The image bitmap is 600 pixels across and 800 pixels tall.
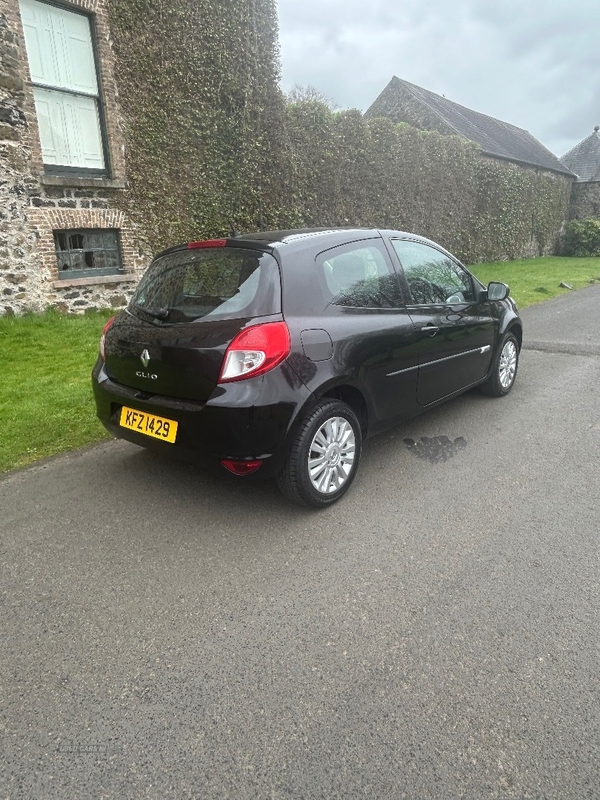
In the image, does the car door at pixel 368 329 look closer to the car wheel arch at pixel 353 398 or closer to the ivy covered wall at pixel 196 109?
the car wheel arch at pixel 353 398

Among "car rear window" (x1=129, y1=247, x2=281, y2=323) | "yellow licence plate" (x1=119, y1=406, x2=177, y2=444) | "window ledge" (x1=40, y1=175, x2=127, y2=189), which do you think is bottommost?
"yellow licence plate" (x1=119, y1=406, x2=177, y2=444)

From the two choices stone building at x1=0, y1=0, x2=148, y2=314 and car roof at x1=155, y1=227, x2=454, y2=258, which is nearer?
car roof at x1=155, y1=227, x2=454, y2=258

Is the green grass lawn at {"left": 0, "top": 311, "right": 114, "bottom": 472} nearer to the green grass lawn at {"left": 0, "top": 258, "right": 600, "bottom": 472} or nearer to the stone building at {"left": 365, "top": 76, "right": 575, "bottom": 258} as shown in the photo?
the green grass lawn at {"left": 0, "top": 258, "right": 600, "bottom": 472}

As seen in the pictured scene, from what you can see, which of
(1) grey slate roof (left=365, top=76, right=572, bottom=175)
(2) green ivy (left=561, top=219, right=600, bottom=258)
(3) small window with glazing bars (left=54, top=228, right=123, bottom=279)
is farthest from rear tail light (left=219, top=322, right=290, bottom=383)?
(2) green ivy (left=561, top=219, right=600, bottom=258)

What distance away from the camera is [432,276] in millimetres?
4414

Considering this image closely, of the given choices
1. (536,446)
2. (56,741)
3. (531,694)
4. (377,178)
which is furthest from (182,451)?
(377,178)

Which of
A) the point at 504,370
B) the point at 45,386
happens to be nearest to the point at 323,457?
the point at 504,370

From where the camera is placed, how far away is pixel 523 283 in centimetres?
1503

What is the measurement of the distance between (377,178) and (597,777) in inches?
620

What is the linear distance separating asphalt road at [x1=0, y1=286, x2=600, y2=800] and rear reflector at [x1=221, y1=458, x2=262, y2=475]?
36 centimetres

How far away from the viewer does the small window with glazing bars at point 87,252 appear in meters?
8.90

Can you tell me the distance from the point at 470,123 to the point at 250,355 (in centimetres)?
2906

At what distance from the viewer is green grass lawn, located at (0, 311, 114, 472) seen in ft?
14.2

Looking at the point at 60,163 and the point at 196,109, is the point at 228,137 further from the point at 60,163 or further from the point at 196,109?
the point at 60,163
